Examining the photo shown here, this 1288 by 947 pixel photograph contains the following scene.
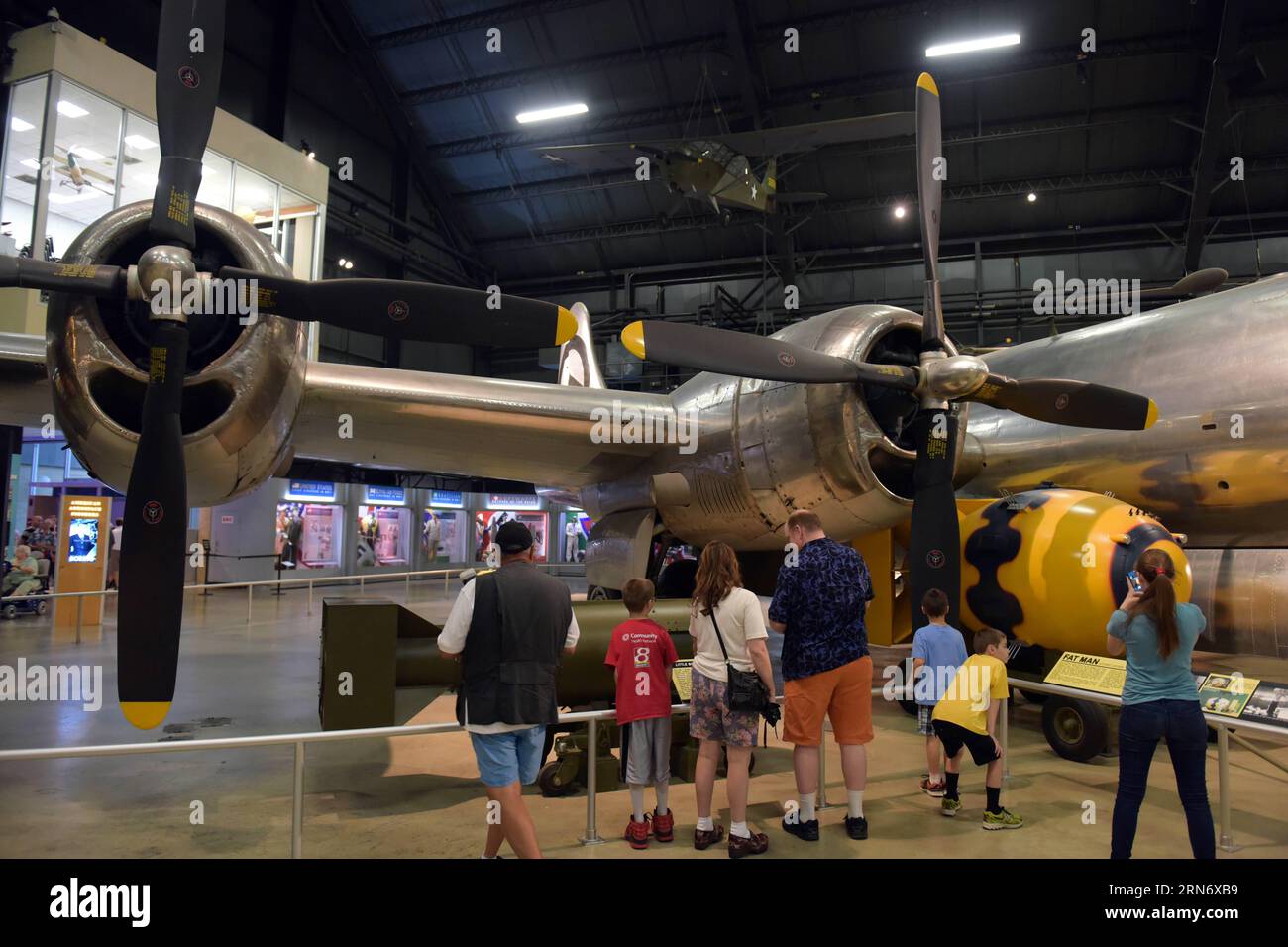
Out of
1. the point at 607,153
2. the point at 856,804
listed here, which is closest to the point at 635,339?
the point at 856,804

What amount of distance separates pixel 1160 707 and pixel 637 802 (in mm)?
2513

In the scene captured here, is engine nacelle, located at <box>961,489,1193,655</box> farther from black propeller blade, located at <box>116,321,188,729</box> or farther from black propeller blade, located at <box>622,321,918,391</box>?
black propeller blade, located at <box>116,321,188,729</box>

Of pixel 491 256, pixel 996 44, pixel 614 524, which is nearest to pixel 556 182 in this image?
pixel 491 256

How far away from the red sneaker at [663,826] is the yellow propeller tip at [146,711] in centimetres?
271

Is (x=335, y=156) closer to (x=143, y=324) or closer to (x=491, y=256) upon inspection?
(x=491, y=256)

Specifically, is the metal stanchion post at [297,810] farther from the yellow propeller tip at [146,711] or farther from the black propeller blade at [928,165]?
the black propeller blade at [928,165]

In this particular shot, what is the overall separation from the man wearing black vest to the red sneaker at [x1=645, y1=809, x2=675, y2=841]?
914mm

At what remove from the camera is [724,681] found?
13.0 ft

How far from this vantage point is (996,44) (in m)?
16.3

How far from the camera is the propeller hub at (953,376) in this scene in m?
5.96

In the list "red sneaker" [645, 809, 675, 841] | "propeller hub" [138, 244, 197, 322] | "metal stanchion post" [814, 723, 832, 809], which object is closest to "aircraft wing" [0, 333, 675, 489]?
"propeller hub" [138, 244, 197, 322]

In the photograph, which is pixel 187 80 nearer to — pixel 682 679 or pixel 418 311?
pixel 418 311

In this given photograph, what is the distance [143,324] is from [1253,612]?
28.2 ft

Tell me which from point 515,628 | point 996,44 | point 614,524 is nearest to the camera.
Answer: point 515,628
